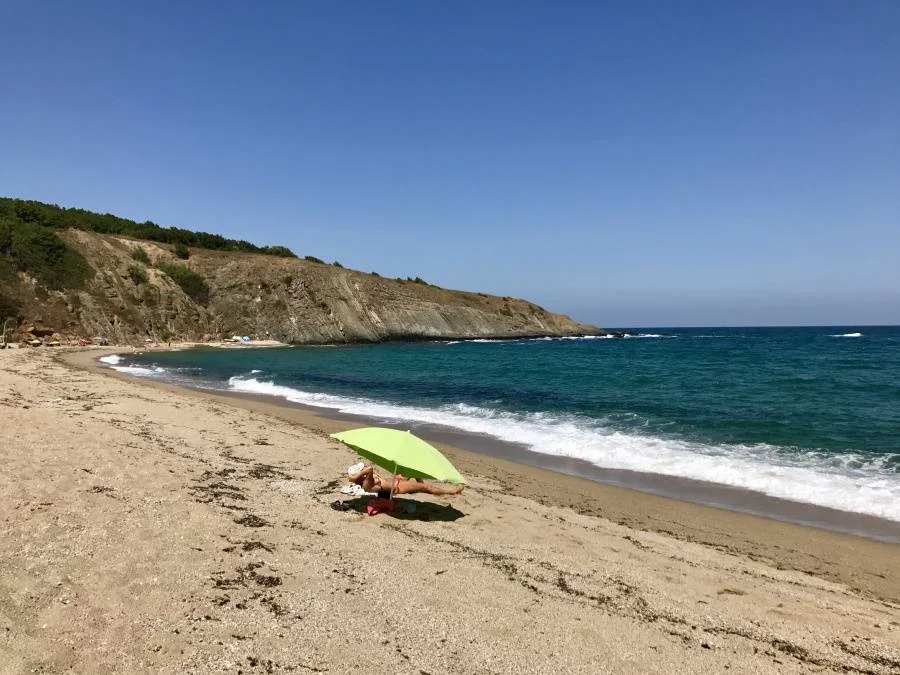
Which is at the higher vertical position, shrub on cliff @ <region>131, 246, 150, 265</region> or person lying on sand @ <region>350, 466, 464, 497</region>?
shrub on cliff @ <region>131, 246, 150, 265</region>

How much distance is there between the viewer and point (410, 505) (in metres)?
8.34

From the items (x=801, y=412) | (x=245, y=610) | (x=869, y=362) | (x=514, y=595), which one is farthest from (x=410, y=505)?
(x=869, y=362)

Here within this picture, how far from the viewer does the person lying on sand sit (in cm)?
833

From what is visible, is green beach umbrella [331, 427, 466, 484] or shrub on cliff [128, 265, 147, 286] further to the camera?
shrub on cliff [128, 265, 147, 286]

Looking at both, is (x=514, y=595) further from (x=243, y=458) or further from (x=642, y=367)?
(x=642, y=367)

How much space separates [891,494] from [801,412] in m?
9.21

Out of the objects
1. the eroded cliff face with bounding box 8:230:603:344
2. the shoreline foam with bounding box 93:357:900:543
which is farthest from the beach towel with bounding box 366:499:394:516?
the eroded cliff face with bounding box 8:230:603:344

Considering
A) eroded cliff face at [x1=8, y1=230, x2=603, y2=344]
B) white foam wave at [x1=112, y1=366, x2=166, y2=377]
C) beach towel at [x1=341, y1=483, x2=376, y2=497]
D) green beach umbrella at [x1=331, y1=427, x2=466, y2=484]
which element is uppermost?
eroded cliff face at [x1=8, y1=230, x2=603, y2=344]

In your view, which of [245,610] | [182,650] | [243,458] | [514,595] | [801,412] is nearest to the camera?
[182,650]

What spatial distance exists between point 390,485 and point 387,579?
2.76m

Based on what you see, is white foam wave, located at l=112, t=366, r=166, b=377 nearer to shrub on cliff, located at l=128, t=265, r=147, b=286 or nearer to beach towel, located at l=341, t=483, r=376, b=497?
beach towel, located at l=341, t=483, r=376, b=497

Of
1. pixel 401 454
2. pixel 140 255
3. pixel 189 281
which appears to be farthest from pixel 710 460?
pixel 140 255

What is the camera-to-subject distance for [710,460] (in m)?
12.8

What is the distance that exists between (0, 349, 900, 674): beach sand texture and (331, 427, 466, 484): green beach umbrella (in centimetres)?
78
